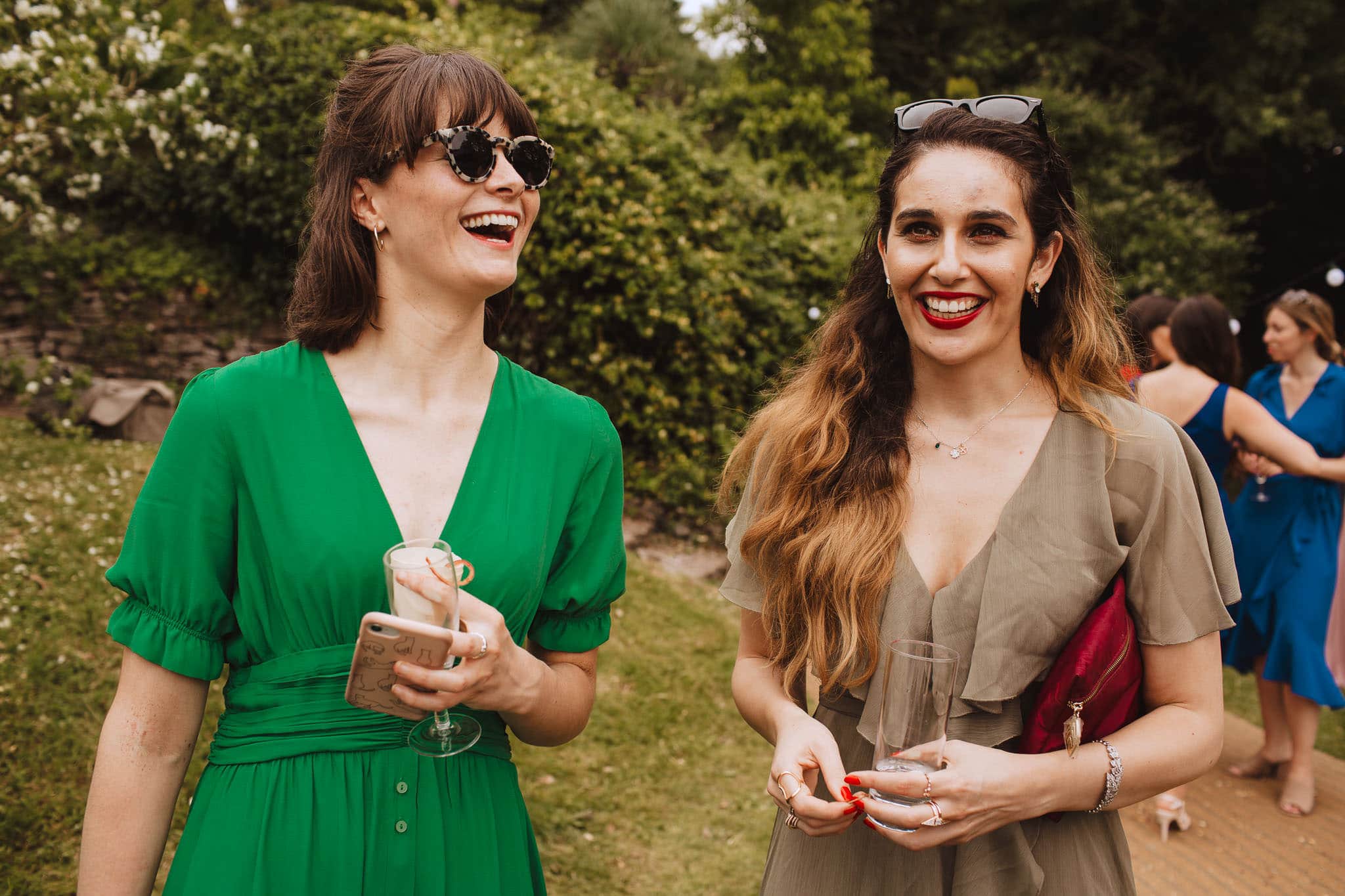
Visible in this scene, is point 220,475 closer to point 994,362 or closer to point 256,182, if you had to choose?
point 994,362

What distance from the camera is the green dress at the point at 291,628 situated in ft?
5.63

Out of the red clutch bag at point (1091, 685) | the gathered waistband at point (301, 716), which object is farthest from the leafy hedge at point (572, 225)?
the gathered waistband at point (301, 716)

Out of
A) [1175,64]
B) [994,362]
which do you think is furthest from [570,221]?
[1175,64]

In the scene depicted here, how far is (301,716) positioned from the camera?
1748 mm

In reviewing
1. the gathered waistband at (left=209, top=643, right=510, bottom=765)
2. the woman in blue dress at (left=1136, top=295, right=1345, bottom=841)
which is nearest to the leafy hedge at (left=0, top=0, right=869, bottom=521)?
the woman in blue dress at (left=1136, top=295, right=1345, bottom=841)

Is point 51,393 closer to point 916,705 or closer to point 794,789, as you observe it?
point 794,789

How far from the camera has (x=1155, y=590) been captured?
1883 mm

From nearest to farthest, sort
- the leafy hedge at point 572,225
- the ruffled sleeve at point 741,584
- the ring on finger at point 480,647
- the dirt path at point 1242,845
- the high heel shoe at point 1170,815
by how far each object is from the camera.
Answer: the ring on finger at point 480,647 → the ruffled sleeve at point 741,584 → the dirt path at point 1242,845 → the high heel shoe at point 1170,815 → the leafy hedge at point 572,225

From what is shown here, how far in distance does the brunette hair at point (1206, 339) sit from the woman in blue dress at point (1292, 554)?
572 millimetres

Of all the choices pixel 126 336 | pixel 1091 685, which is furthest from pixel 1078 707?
pixel 126 336

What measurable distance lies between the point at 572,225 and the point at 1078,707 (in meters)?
7.05

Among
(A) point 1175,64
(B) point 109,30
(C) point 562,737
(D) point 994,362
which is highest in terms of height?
(A) point 1175,64

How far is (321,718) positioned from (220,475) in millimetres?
469

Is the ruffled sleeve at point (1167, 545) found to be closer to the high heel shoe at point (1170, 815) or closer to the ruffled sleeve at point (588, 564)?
the ruffled sleeve at point (588, 564)
